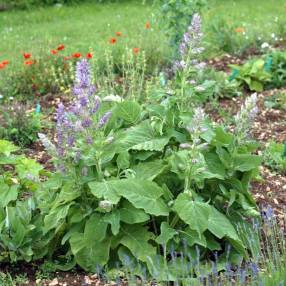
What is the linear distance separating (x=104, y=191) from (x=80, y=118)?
40 centimetres

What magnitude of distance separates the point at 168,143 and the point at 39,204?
33.3 inches

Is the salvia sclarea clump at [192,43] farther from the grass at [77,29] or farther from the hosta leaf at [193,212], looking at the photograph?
the grass at [77,29]

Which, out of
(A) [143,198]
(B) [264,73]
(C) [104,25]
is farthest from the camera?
(C) [104,25]

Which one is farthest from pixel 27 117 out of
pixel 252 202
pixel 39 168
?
pixel 252 202

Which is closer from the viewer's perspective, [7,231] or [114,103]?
[7,231]

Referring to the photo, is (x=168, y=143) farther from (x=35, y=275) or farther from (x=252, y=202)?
(x=35, y=275)

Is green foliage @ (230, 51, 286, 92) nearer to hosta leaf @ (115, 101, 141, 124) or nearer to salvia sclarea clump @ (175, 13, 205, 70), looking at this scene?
hosta leaf @ (115, 101, 141, 124)

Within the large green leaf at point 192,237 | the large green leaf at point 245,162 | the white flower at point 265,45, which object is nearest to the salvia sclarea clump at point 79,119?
the large green leaf at point 192,237

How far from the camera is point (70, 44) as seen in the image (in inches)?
396

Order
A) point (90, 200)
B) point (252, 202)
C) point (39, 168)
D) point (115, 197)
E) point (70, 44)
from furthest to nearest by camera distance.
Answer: point (70, 44), point (39, 168), point (252, 202), point (90, 200), point (115, 197)

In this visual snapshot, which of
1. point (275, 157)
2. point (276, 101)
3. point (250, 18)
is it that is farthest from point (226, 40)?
point (275, 157)

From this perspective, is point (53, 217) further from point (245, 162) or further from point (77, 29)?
point (77, 29)

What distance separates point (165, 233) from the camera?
3445 millimetres

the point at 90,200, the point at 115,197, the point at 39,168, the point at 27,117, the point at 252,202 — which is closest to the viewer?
the point at 115,197
